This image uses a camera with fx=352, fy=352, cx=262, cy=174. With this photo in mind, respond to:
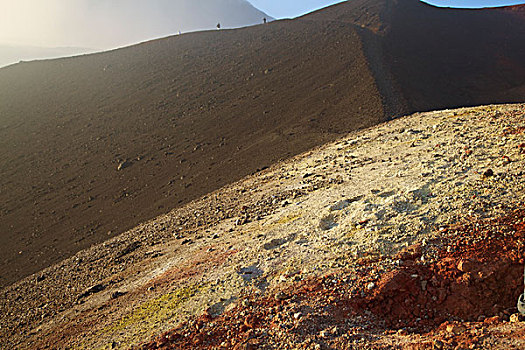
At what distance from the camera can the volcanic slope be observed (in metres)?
14.7

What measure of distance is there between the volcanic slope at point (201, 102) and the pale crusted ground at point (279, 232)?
10.5ft

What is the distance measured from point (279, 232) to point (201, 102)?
702 inches

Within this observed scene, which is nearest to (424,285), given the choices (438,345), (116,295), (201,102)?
(438,345)

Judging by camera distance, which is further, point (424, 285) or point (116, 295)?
point (116, 295)

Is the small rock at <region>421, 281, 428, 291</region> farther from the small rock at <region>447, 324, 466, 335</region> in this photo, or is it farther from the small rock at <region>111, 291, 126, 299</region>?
the small rock at <region>111, 291, 126, 299</region>

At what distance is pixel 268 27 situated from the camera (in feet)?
121

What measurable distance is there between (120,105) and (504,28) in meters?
37.5

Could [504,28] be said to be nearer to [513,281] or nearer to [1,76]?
[513,281]

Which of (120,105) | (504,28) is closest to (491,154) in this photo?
(120,105)

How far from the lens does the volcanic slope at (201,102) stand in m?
14.7

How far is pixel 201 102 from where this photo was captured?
23672 millimetres

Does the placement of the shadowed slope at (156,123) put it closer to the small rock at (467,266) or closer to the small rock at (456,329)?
the small rock at (467,266)

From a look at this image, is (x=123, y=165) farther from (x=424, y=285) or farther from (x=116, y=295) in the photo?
(x=424, y=285)

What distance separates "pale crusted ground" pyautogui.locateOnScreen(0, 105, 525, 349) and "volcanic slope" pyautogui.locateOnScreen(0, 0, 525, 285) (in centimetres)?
319
